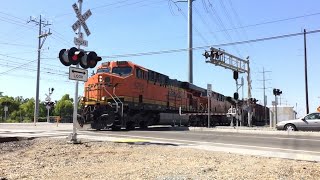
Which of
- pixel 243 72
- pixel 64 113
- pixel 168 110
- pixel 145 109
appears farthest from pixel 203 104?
pixel 64 113

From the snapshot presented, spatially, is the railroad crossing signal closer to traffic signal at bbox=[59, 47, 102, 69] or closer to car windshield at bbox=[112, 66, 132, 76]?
traffic signal at bbox=[59, 47, 102, 69]

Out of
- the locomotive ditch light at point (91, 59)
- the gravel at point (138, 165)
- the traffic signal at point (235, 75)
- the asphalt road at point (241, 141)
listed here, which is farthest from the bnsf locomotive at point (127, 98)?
the gravel at point (138, 165)

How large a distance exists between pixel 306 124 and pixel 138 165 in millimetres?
20020

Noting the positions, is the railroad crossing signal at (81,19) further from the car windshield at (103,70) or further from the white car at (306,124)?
the white car at (306,124)

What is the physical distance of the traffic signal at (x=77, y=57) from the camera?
1430 cm

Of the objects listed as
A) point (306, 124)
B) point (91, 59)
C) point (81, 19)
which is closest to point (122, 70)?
point (81, 19)

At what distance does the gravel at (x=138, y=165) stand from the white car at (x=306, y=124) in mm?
16700

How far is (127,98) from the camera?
79.9ft

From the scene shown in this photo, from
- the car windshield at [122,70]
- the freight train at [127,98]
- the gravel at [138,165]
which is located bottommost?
the gravel at [138,165]

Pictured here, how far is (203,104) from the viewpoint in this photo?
125 feet

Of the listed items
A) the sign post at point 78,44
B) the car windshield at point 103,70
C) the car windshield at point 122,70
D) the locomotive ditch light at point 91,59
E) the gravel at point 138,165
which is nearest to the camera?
the gravel at point 138,165

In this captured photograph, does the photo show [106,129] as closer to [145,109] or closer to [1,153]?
[145,109]

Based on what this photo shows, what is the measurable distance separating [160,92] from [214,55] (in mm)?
7071

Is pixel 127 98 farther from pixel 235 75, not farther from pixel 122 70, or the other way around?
pixel 235 75
